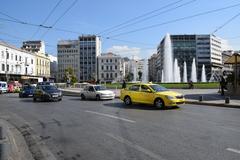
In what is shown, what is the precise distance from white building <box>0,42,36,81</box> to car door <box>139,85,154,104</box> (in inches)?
2378

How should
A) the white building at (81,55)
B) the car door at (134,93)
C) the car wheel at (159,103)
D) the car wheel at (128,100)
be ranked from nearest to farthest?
1. the car wheel at (159,103)
2. the car door at (134,93)
3. the car wheel at (128,100)
4. the white building at (81,55)

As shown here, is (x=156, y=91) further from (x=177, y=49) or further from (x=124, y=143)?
(x=177, y=49)

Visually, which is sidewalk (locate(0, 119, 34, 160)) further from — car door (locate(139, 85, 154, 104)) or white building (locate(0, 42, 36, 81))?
white building (locate(0, 42, 36, 81))

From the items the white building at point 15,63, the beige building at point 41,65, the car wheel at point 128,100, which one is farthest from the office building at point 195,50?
the car wheel at point 128,100

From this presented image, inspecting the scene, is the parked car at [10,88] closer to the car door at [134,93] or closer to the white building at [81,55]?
the car door at [134,93]

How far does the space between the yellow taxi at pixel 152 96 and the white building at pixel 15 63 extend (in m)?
59.2

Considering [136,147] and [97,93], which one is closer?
[136,147]

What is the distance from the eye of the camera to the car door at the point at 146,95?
19562mm

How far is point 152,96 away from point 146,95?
580 mm

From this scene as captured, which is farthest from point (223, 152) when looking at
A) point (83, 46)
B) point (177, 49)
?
point (83, 46)

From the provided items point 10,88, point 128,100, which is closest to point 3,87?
point 10,88

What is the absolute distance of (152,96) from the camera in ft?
63.8

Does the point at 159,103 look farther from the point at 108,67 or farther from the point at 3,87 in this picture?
the point at 108,67

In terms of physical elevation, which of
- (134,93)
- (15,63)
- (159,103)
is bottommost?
(159,103)
